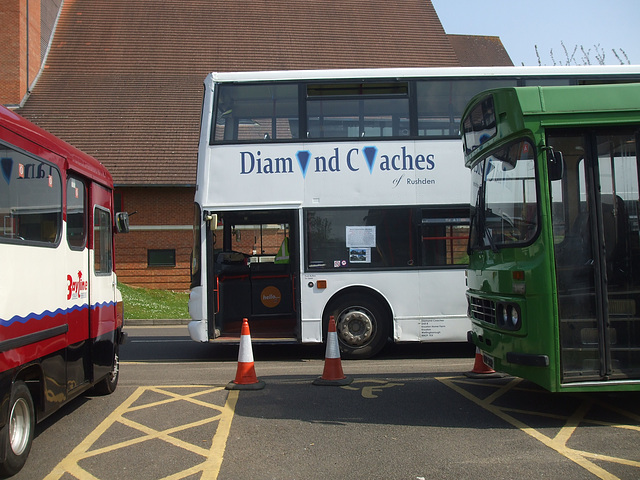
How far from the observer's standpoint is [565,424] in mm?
6203

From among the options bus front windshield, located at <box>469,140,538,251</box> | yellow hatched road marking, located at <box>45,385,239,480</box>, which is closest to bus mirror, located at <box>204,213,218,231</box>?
yellow hatched road marking, located at <box>45,385,239,480</box>

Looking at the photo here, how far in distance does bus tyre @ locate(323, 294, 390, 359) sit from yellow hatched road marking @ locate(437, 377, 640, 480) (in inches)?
74.4

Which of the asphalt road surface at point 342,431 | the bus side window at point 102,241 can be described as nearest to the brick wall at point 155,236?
the asphalt road surface at point 342,431

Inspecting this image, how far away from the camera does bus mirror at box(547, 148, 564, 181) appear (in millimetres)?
5820

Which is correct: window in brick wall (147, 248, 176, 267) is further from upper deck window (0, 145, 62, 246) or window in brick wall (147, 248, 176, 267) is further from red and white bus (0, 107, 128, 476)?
upper deck window (0, 145, 62, 246)

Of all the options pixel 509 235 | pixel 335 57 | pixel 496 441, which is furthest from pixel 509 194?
pixel 335 57

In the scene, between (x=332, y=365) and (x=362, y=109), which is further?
(x=362, y=109)

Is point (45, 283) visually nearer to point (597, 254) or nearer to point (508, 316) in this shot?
point (508, 316)

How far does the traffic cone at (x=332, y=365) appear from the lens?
8.08 meters

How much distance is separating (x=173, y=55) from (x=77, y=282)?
2331 centimetres

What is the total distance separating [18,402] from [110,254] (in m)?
3.24

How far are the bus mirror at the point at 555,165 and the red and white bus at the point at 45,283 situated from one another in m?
4.57

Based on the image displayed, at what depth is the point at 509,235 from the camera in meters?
6.44

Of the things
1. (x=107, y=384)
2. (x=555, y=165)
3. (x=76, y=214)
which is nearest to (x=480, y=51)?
(x=555, y=165)
